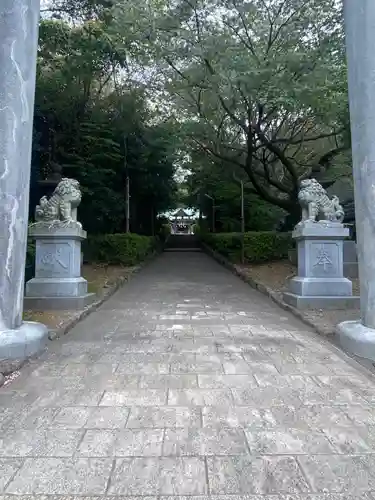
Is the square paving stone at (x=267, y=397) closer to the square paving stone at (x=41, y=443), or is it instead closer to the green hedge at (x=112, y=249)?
the square paving stone at (x=41, y=443)

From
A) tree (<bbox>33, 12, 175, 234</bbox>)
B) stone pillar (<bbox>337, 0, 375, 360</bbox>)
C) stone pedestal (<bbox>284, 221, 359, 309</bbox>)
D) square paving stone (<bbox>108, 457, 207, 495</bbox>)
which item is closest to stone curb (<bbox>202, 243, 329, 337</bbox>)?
stone pedestal (<bbox>284, 221, 359, 309</bbox>)

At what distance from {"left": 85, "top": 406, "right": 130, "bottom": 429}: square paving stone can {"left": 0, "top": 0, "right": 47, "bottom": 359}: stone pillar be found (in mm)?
1393

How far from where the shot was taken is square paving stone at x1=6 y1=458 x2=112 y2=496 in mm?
1803

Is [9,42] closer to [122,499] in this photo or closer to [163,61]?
[122,499]

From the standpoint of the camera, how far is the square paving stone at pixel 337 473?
183 centimetres

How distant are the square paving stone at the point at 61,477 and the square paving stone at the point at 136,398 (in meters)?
0.73

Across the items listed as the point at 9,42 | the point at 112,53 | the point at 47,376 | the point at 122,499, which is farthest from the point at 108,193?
the point at 122,499

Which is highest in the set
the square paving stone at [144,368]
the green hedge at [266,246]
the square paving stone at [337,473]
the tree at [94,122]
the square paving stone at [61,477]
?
the tree at [94,122]

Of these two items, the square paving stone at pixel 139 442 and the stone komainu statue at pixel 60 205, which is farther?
the stone komainu statue at pixel 60 205

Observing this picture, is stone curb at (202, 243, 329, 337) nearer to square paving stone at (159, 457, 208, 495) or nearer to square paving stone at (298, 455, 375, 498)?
square paving stone at (298, 455, 375, 498)

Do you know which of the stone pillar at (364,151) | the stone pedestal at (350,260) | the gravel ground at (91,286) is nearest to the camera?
the stone pillar at (364,151)

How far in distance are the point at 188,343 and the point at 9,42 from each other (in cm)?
361

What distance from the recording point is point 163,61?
9.21m

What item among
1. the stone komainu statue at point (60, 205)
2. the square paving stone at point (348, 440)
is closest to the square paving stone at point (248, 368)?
the square paving stone at point (348, 440)
